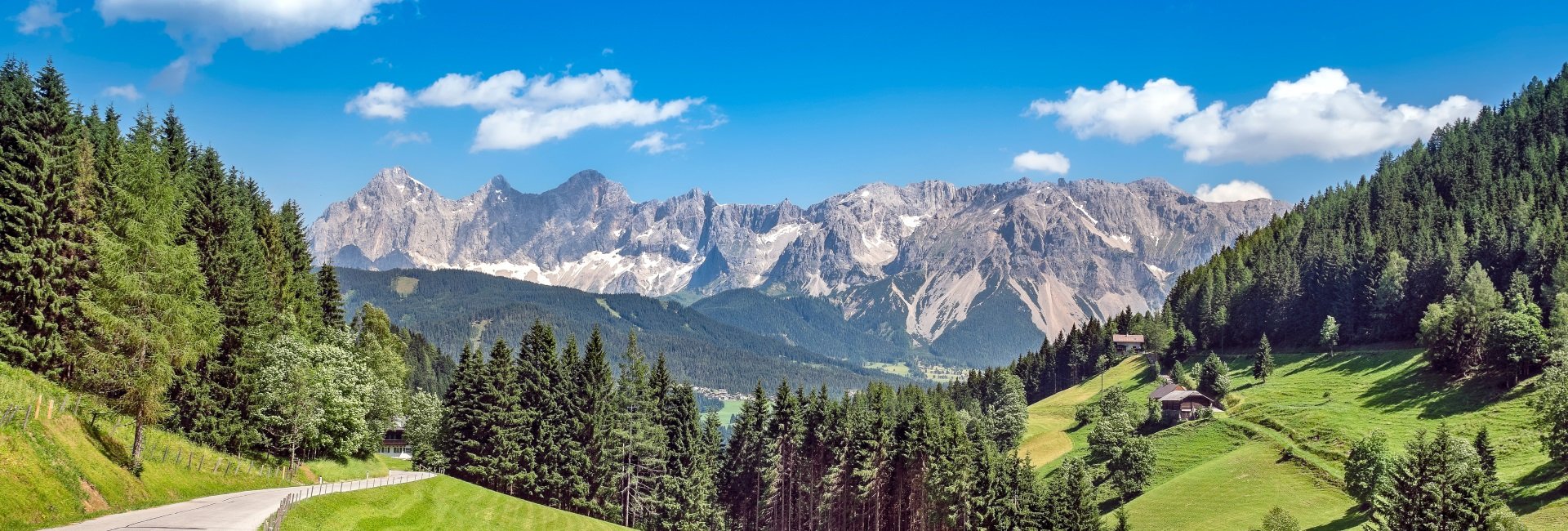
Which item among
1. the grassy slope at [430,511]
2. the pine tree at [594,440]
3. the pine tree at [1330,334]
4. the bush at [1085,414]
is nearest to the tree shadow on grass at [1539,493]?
the pine tree at [1330,334]

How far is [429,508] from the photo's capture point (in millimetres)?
65562

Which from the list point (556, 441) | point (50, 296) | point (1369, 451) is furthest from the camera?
point (556, 441)

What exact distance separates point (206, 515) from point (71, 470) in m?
5.62

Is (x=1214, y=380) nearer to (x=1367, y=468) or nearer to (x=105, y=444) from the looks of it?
(x=1367, y=468)

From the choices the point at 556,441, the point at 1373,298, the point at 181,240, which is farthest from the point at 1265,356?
the point at 181,240

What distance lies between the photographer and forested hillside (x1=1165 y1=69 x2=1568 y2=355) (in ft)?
481

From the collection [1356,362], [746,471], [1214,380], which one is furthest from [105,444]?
[1356,362]

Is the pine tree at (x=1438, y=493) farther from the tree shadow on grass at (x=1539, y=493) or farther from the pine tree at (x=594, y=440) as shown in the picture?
the pine tree at (x=594, y=440)

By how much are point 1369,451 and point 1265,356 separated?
65.3m

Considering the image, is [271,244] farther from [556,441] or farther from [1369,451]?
[1369,451]

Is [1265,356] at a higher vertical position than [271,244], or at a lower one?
lower

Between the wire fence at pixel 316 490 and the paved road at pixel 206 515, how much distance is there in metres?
0.55

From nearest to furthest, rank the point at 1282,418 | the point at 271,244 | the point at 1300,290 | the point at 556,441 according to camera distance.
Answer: the point at 271,244, the point at 556,441, the point at 1282,418, the point at 1300,290

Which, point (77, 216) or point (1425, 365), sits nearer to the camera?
point (77, 216)
